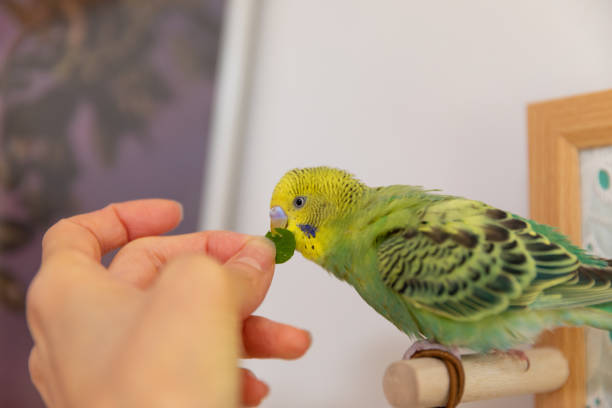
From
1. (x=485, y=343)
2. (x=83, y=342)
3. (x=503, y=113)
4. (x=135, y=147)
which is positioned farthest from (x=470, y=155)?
(x=135, y=147)

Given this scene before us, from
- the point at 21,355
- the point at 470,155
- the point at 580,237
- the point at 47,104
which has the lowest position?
the point at 21,355

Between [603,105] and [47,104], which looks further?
[47,104]

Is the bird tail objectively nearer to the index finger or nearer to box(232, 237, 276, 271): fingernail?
box(232, 237, 276, 271): fingernail

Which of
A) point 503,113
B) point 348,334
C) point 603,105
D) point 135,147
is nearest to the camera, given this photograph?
point 603,105

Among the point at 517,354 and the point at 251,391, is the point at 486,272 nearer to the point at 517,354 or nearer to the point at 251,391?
the point at 517,354

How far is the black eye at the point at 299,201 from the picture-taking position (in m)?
0.78

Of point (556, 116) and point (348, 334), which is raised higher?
point (556, 116)

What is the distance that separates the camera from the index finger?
562 millimetres

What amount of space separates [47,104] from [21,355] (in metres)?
0.79

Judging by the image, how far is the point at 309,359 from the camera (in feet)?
3.70

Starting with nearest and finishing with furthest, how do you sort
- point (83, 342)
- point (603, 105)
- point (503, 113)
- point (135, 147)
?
point (83, 342) → point (603, 105) → point (503, 113) → point (135, 147)

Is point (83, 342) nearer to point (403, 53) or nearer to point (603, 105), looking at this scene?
point (603, 105)

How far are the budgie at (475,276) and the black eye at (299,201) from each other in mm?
137

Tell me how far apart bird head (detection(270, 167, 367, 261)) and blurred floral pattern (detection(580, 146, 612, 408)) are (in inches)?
14.6
